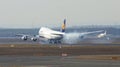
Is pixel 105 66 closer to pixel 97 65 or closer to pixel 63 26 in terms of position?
pixel 97 65

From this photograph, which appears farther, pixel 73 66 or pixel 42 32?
pixel 42 32

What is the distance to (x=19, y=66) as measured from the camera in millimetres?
42094

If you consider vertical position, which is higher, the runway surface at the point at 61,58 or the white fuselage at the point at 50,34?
the white fuselage at the point at 50,34

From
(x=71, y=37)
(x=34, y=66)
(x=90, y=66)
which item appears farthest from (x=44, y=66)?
(x=71, y=37)

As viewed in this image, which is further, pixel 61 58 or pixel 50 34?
pixel 50 34

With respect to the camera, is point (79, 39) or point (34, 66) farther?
point (79, 39)

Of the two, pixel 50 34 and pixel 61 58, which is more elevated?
pixel 50 34

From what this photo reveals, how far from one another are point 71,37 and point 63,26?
351cm

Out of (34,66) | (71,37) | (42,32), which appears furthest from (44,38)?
(34,66)

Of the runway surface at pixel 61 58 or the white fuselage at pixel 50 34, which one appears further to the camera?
the white fuselage at pixel 50 34

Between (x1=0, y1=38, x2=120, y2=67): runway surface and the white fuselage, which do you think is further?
the white fuselage

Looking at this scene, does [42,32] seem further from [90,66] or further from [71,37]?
[90,66]

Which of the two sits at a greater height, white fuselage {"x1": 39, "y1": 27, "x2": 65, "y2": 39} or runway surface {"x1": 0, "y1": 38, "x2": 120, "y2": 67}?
white fuselage {"x1": 39, "y1": 27, "x2": 65, "y2": 39}

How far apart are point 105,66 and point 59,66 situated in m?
4.10
